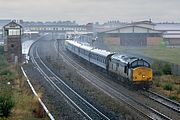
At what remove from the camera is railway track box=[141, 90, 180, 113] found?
26877 millimetres

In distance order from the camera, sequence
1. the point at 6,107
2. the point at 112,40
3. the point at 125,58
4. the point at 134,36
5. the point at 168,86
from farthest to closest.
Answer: the point at 134,36 → the point at 112,40 → the point at 125,58 → the point at 168,86 → the point at 6,107

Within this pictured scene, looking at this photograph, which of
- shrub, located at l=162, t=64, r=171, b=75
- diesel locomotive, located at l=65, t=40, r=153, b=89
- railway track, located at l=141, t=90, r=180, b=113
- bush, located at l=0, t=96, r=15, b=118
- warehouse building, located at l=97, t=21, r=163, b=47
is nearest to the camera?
bush, located at l=0, t=96, r=15, b=118

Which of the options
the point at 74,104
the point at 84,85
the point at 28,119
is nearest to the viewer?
the point at 28,119

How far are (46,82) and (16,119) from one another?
18029 millimetres

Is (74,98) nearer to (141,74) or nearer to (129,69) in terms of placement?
(129,69)

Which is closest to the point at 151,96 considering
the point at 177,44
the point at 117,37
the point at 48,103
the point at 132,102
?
the point at 132,102

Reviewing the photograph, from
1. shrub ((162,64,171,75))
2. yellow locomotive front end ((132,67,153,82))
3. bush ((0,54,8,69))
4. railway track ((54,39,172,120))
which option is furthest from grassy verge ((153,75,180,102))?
bush ((0,54,8,69))

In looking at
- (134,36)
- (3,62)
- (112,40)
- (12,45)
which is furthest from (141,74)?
(134,36)

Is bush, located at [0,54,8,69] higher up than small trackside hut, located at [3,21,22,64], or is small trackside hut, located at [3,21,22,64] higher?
small trackside hut, located at [3,21,22,64]

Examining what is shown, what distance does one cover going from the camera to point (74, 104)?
27.6 m

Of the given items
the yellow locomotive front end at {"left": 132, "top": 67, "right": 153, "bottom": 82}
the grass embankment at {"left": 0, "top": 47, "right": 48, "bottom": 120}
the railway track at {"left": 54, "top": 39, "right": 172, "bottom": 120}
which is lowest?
the railway track at {"left": 54, "top": 39, "right": 172, "bottom": 120}

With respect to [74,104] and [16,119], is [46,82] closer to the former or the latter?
[74,104]

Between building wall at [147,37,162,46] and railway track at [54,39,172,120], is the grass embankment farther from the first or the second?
building wall at [147,37,162,46]

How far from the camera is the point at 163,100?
97.8 feet
